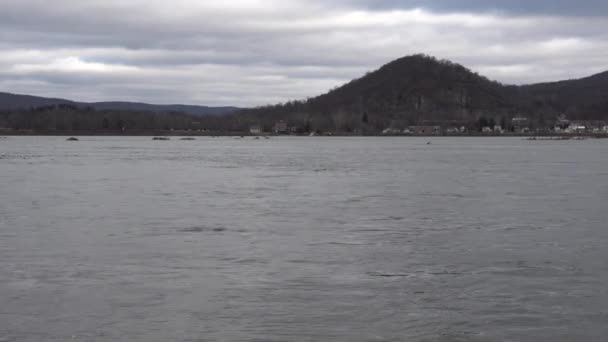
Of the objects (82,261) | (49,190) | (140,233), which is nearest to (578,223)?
(140,233)

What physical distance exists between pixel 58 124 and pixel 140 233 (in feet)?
581

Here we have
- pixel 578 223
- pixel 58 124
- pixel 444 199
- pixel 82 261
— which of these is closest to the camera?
pixel 82 261

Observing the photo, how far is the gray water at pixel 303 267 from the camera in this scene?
10.2 meters

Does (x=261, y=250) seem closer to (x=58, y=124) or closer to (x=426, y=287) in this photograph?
(x=426, y=287)

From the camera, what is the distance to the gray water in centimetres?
1024

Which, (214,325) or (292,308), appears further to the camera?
(292,308)

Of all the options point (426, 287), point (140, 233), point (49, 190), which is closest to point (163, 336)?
point (426, 287)

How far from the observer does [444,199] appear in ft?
86.9

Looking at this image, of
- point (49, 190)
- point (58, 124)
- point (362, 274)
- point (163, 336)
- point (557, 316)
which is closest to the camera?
point (163, 336)

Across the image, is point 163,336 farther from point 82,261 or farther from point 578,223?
point 578,223

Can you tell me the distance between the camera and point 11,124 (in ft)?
623

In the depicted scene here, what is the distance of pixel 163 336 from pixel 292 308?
206 cm

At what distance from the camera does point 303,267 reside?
13977mm

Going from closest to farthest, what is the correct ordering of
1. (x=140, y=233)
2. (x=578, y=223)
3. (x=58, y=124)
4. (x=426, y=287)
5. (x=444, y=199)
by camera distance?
1. (x=426, y=287)
2. (x=140, y=233)
3. (x=578, y=223)
4. (x=444, y=199)
5. (x=58, y=124)
